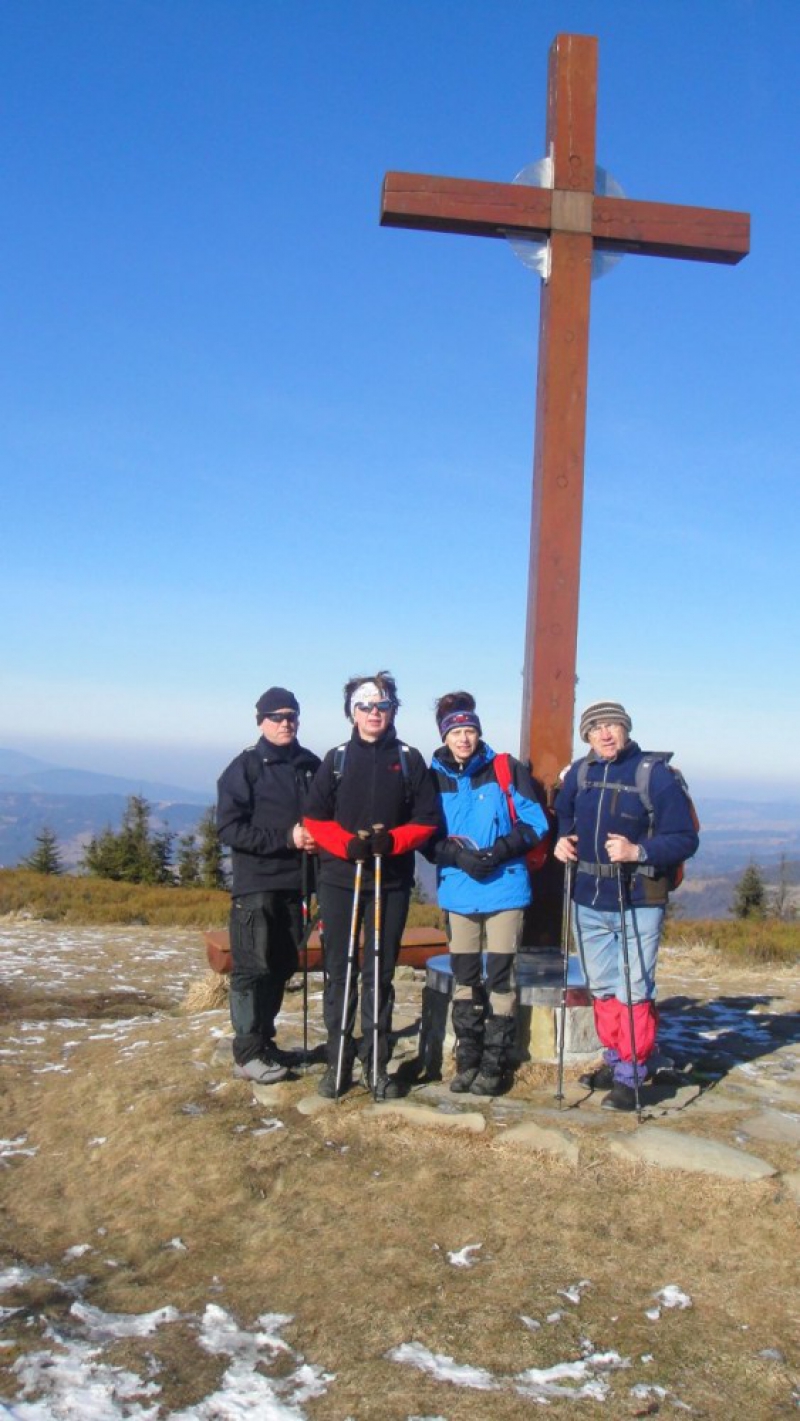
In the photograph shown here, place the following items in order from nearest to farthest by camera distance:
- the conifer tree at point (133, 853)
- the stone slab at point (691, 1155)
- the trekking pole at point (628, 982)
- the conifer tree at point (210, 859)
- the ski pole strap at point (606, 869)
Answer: the stone slab at point (691, 1155) → the trekking pole at point (628, 982) → the ski pole strap at point (606, 869) → the conifer tree at point (133, 853) → the conifer tree at point (210, 859)

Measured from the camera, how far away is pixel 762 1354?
3.41 meters

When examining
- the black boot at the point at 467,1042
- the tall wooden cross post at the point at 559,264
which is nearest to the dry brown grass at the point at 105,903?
the tall wooden cross post at the point at 559,264

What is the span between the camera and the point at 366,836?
560 cm

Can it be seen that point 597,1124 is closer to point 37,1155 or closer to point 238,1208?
point 238,1208

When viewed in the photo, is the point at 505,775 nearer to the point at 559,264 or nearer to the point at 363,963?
the point at 363,963

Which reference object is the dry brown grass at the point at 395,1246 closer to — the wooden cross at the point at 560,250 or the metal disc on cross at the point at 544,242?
the wooden cross at the point at 560,250

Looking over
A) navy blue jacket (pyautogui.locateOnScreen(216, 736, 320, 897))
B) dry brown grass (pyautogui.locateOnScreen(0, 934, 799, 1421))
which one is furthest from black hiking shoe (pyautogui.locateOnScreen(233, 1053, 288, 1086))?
navy blue jacket (pyautogui.locateOnScreen(216, 736, 320, 897))

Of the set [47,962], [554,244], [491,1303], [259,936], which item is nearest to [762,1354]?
[491,1303]

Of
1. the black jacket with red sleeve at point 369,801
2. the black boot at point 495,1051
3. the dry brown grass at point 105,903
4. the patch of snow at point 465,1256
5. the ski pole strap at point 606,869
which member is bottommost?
the dry brown grass at point 105,903

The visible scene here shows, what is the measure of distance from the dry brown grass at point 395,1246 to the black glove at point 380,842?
125 centimetres

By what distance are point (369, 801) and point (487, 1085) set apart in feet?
5.07

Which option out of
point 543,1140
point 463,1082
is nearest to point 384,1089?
point 463,1082

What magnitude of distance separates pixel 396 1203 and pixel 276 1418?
1424 millimetres

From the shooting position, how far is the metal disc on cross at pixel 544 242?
6.82 metres
